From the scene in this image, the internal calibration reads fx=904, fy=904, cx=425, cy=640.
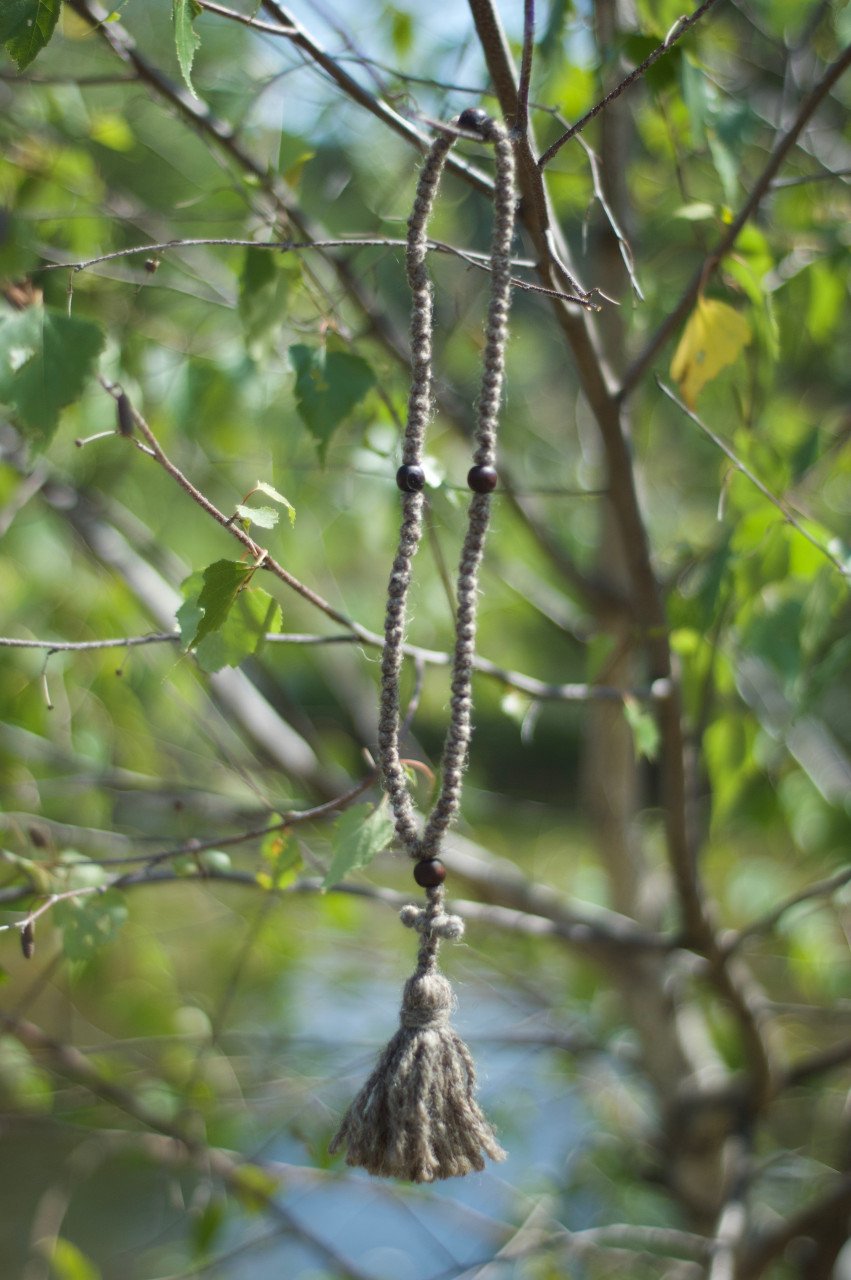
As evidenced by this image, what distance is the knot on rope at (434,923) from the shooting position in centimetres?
37

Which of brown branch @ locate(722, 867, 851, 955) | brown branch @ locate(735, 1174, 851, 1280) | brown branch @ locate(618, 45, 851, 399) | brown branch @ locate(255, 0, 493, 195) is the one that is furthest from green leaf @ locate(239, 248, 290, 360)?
brown branch @ locate(735, 1174, 851, 1280)

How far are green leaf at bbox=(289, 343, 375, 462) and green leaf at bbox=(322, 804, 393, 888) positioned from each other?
217mm

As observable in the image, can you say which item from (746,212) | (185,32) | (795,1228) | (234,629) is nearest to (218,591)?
(234,629)

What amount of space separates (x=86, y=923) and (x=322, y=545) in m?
0.54

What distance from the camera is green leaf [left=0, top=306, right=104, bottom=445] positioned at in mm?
512

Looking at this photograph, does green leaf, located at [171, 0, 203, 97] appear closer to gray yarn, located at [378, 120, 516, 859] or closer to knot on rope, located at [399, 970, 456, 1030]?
gray yarn, located at [378, 120, 516, 859]

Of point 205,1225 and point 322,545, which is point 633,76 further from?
point 205,1225

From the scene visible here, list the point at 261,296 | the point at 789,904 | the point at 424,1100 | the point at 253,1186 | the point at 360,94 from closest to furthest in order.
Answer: the point at 424,1100 → the point at 360,94 → the point at 261,296 → the point at 789,904 → the point at 253,1186

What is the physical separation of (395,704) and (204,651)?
0.12 metres

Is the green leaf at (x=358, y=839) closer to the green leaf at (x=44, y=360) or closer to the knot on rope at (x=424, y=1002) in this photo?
the knot on rope at (x=424, y=1002)

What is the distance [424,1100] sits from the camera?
1.17ft

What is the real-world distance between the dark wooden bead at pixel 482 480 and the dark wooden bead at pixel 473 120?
0.45 ft

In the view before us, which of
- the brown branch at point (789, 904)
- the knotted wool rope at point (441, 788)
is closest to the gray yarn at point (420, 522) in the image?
the knotted wool rope at point (441, 788)

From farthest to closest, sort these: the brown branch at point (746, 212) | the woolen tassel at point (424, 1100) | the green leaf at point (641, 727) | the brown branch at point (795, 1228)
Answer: the brown branch at point (795, 1228), the green leaf at point (641, 727), the brown branch at point (746, 212), the woolen tassel at point (424, 1100)
